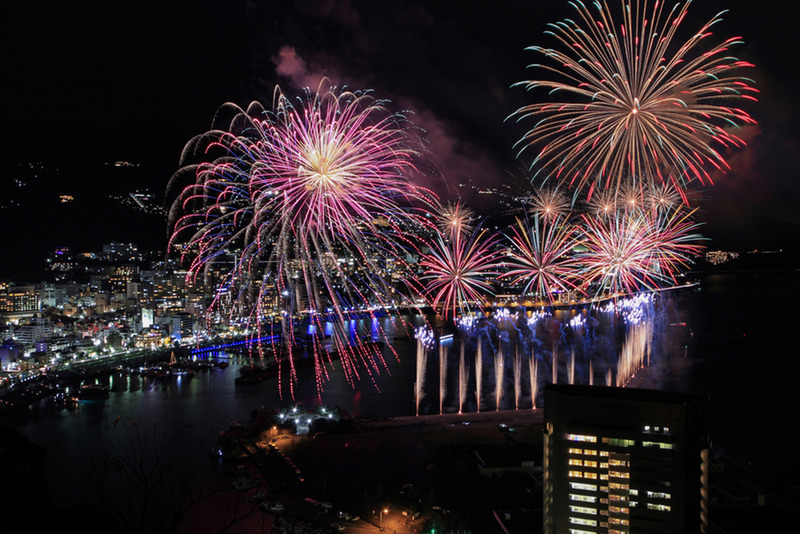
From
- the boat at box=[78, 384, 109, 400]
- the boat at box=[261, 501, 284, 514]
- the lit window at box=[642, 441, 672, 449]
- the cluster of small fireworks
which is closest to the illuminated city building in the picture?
the lit window at box=[642, 441, 672, 449]

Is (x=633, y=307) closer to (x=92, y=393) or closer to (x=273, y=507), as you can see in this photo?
(x=92, y=393)

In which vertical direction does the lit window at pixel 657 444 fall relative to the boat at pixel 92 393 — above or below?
above

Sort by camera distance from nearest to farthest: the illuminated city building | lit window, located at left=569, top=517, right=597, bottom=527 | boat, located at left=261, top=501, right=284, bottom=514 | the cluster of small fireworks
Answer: the illuminated city building → lit window, located at left=569, top=517, right=597, bottom=527 → boat, located at left=261, top=501, right=284, bottom=514 → the cluster of small fireworks

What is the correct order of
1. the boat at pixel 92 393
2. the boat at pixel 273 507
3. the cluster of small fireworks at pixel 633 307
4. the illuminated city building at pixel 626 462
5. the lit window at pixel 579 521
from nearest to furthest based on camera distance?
the illuminated city building at pixel 626 462
the lit window at pixel 579 521
the boat at pixel 273 507
the boat at pixel 92 393
the cluster of small fireworks at pixel 633 307

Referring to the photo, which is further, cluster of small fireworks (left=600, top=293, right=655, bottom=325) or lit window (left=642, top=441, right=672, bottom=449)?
cluster of small fireworks (left=600, top=293, right=655, bottom=325)

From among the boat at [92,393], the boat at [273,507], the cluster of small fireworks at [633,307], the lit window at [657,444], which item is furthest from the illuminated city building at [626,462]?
the cluster of small fireworks at [633,307]

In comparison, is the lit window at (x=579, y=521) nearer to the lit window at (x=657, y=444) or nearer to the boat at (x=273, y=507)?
the lit window at (x=657, y=444)

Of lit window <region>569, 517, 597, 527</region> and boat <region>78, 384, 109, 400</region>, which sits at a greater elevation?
lit window <region>569, 517, 597, 527</region>

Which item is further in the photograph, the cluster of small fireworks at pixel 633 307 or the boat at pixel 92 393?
the cluster of small fireworks at pixel 633 307

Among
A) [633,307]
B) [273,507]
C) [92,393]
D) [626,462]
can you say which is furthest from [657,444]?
[633,307]

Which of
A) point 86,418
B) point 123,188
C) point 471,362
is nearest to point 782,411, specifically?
point 471,362

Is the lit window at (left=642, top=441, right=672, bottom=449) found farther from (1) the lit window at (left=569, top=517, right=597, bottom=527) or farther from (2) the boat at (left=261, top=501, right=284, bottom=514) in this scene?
(2) the boat at (left=261, top=501, right=284, bottom=514)
